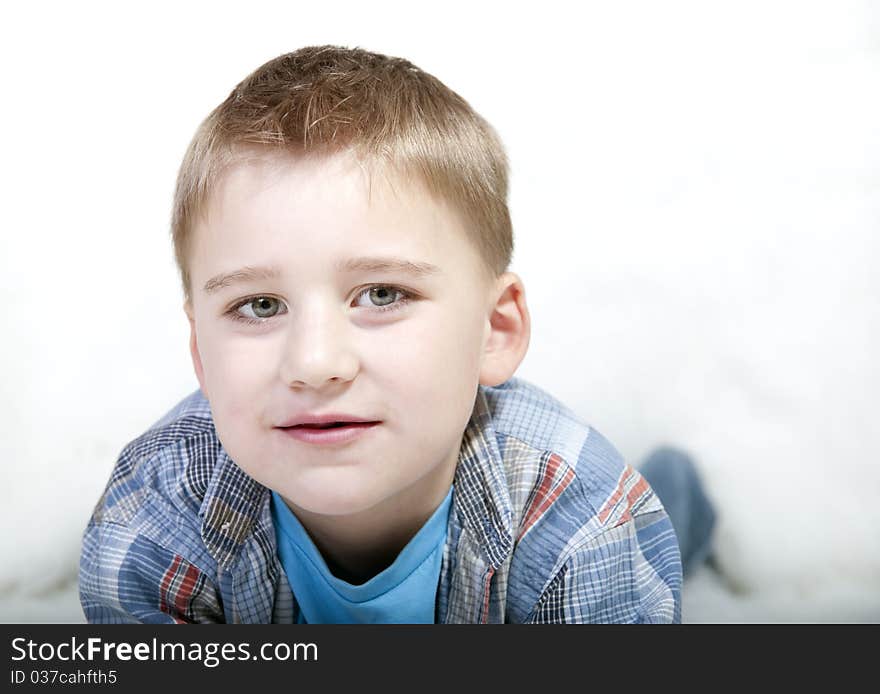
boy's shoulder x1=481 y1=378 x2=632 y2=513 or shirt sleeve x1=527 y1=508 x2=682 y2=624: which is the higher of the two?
boy's shoulder x1=481 y1=378 x2=632 y2=513

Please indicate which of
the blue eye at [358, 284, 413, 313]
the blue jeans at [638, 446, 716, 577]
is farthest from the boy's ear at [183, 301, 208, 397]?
the blue jeans at [638, 446, 716, 577]

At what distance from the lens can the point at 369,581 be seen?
3.88 ft

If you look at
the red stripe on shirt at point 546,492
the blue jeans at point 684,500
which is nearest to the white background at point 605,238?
the blue jeans at point 684,500

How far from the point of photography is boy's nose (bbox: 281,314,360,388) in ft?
3.03

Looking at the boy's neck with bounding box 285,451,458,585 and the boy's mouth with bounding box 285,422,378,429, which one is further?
the boy's neck with bounding box 285,451,458,585

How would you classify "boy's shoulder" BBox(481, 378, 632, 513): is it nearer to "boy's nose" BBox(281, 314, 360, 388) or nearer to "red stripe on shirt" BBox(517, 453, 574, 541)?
"red stripe on shirt" BBox(517, 453, 574, 541)

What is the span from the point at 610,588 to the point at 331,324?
1.49 ft

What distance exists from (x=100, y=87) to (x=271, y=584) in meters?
0.98

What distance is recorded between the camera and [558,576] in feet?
3.84

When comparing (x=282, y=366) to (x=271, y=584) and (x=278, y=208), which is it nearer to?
(x=278, y=208)

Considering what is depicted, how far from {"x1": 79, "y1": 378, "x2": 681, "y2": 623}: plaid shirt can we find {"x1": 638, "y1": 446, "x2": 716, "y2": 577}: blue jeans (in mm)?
198

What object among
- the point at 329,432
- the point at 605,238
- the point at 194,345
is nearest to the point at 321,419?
the point at 329,432

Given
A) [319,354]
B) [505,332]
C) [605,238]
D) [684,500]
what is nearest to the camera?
[319,354]

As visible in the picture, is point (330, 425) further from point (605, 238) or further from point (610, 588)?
point (605, 238)
